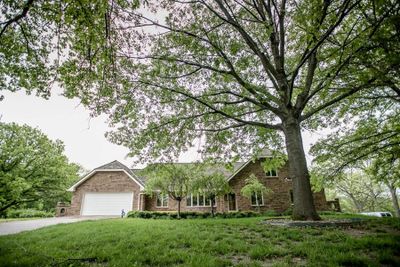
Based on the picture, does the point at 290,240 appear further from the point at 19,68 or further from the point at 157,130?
the point at 19,68

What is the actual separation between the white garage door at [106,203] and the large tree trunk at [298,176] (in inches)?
746

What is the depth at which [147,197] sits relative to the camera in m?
23.6

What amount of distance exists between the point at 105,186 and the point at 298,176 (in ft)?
69.2

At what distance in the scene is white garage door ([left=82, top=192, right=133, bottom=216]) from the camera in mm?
22297

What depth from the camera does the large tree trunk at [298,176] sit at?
712 centimetres

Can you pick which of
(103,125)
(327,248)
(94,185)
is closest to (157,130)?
(103,125)

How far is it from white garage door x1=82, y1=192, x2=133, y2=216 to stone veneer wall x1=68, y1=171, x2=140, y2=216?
1.50 feet

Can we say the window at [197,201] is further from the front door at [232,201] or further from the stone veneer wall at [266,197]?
the front door at [232,201]

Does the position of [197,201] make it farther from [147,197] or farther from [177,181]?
[177,181]

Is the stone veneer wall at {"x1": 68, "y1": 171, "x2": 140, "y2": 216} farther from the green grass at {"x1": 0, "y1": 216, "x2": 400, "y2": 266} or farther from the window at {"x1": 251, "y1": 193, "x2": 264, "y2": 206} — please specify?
the green grass at {"x1": 0, "y1": 216, "x2": 400, "y2": 266}

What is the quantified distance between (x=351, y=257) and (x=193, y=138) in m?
7.51

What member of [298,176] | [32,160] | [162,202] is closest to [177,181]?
[162,202]

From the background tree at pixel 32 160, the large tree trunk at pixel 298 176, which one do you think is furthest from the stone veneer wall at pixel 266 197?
the large tree trunk at pixel 298 176

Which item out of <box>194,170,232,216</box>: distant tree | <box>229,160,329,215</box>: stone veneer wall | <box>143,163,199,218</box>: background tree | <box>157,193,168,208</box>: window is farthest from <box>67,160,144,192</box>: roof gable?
<box>229,160,329,215</box>: stone veneer wall
